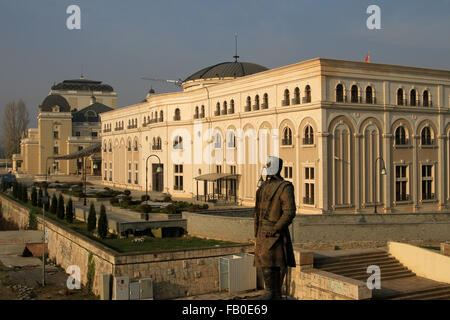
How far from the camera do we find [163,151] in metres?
54.1

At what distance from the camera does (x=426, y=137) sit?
129 ft

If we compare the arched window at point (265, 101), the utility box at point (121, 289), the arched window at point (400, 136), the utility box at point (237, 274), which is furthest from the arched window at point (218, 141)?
the utility box at point (121, 289)

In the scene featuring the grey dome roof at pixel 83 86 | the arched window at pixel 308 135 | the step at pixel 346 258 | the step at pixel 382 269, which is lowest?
the step at pixel 382 269

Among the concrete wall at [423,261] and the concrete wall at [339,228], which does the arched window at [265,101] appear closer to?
the concrete wall at [339,228]

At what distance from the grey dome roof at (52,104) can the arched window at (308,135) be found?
2805 inches

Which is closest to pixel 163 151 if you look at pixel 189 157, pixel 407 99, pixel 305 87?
pixel 189 157

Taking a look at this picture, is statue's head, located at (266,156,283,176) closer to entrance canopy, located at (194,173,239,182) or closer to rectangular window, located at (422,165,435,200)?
rectangular window, located at (422,165,435,200)

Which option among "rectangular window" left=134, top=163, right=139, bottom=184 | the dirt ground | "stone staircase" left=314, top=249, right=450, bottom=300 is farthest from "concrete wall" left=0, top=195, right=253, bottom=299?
"rectangular window" left=134, top=163, right=139, bottom=184

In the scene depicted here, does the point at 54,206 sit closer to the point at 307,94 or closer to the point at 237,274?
the point at 307,94

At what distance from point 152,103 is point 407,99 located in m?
28.6

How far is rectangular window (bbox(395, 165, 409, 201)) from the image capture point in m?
37.4

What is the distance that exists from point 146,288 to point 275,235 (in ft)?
34.7

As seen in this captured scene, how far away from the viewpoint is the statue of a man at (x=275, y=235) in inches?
409

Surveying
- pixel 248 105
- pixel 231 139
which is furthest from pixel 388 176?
pixel 231 139
